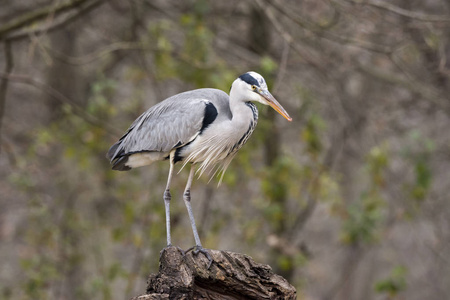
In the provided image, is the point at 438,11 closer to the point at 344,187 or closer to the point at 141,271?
the point at 344,187

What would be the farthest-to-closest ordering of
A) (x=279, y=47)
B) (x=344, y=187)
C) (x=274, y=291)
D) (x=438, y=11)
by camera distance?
1. (x=344, y=187)
2. (x=279, y=47)
3. (x=438, y=11)
4. (x=274, y=291)

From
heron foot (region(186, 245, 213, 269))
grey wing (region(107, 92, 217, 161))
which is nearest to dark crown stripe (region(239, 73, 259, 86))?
grey wing (region(107, 92, 217, 161))

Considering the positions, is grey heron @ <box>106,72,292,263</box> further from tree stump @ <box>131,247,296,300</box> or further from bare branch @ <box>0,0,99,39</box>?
bare branch @ <box>0,0,99,39</box>

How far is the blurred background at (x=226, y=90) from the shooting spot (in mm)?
9352

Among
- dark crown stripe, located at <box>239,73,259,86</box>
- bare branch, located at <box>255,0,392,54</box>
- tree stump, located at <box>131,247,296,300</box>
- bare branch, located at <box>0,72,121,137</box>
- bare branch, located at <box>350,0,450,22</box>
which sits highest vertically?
bare branch, located at <box>255,0,392,54</box>

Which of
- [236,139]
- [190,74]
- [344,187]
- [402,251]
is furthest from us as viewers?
[402,251]

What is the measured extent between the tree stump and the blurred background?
151 inches

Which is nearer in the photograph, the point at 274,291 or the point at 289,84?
the point at 274,291

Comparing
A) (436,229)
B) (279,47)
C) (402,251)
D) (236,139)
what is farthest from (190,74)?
(402,251)

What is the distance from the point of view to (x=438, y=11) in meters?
11.4

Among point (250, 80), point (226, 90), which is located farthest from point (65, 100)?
point (250, 80)

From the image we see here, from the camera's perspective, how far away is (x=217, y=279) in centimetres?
484

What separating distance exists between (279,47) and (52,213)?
15.7 feet

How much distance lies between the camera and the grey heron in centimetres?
586
